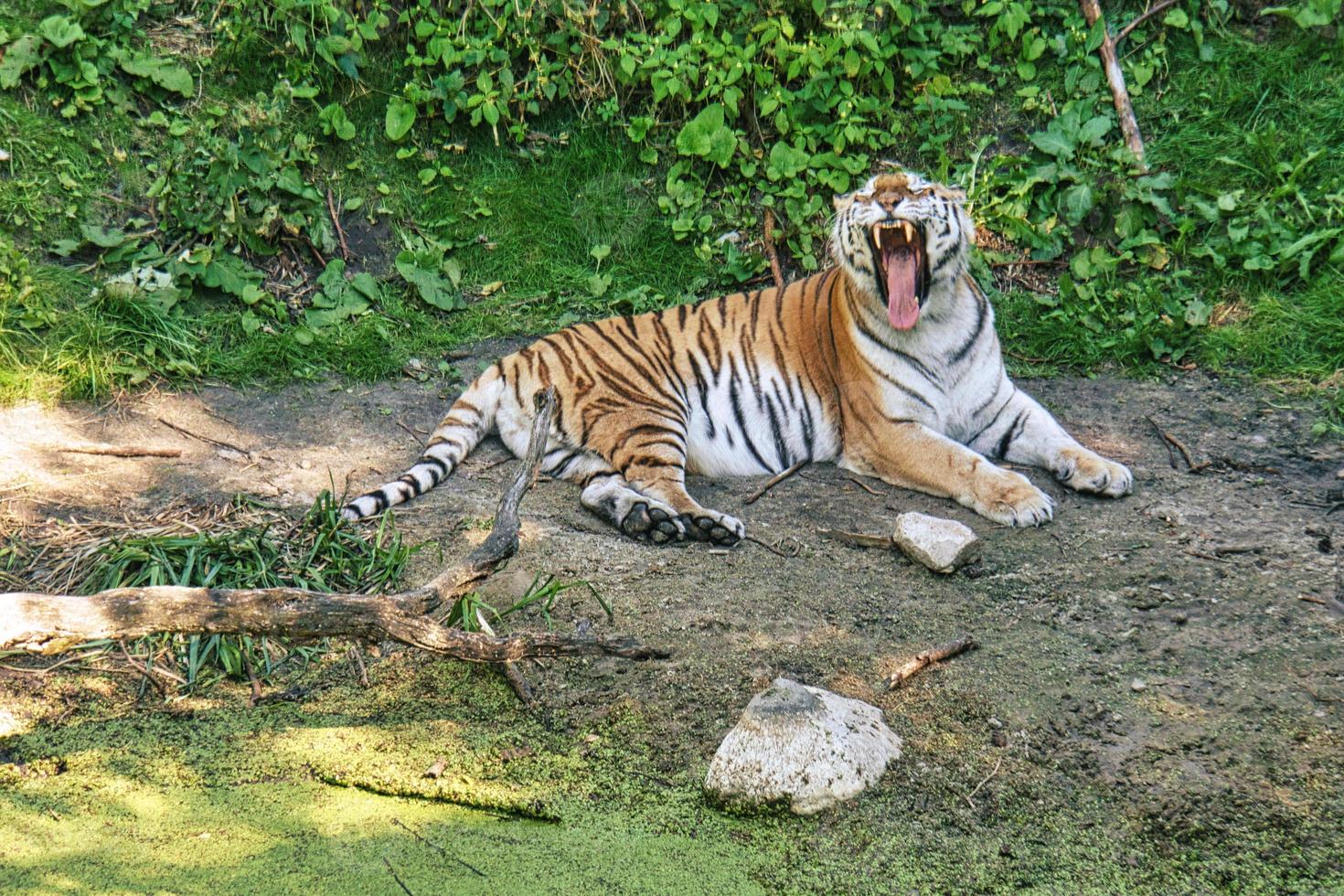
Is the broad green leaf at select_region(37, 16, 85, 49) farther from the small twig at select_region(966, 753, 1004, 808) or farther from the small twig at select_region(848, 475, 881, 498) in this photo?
the small twig at select_region(966, 753, 1004, 808)

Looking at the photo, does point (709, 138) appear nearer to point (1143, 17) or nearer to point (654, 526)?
point (1143, 17)

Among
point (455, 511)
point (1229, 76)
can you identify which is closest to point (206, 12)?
point (455, 511)

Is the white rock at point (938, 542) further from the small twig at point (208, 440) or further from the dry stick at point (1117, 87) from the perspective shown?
the dry stick at point (1117, 87)

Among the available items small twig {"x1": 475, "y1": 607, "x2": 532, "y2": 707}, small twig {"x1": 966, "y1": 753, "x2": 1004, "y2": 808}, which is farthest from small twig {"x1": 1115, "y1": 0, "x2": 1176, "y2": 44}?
small twig {"x1": 475, "y1": 607, "x2": 532, "y2": 707}

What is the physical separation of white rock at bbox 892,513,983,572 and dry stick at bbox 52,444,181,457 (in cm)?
277

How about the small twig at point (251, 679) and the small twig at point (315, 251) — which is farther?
the small twig at point (315, 251)

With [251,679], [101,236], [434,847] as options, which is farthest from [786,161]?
[434,847]

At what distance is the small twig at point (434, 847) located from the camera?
265 centimetres

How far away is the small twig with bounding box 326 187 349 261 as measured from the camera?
20.8 feet

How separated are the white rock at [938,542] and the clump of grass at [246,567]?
1.62 metres

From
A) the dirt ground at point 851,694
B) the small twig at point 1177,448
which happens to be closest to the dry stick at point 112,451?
the dirt ground at point 851,694

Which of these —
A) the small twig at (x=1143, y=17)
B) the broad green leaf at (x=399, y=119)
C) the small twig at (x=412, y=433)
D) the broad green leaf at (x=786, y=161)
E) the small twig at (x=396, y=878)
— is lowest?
the small twig at (x=396, y=878)

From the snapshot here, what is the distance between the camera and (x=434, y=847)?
2732 millimetres

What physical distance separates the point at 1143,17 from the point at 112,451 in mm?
5510
